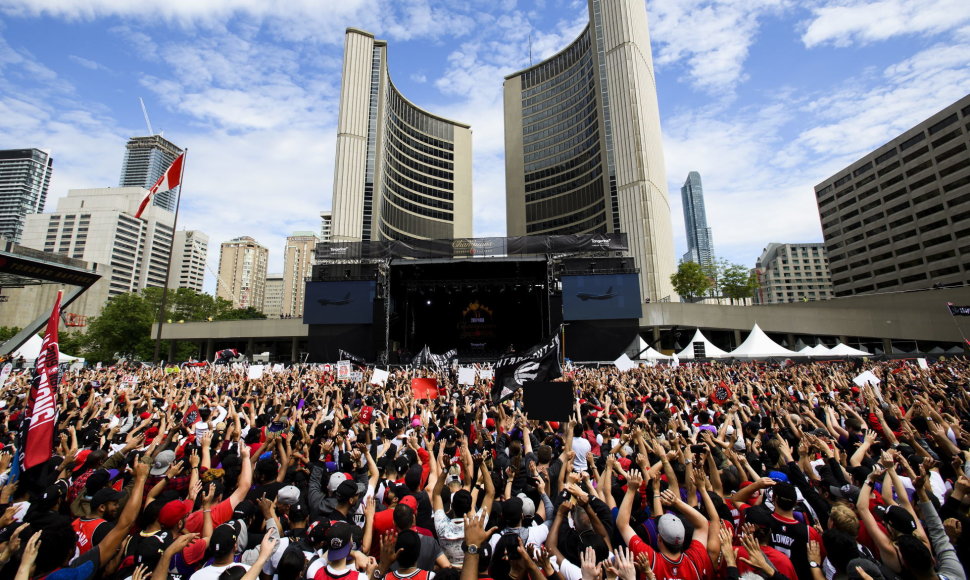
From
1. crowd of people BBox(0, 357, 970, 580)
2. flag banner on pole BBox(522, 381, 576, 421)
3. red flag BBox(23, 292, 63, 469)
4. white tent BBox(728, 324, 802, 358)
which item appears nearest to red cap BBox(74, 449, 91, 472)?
crowd of people BBox(0, 357, 970, 580)

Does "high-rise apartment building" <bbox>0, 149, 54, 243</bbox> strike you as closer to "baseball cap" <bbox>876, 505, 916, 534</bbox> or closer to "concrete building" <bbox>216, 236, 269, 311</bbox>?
"concrete building" <bbox>216, 236, 269, 311</bbox>

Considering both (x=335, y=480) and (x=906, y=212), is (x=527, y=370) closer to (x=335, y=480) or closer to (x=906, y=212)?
(x=335, y=480)

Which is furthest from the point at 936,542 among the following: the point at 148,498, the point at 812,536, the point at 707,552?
the point at 148,498

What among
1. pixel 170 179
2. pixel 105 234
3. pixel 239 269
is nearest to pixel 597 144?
pixel 170 179

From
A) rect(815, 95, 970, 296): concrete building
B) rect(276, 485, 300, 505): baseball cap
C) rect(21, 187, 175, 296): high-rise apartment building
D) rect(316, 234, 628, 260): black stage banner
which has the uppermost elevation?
rect(21, 187, 175, 296): high-rise apartment building

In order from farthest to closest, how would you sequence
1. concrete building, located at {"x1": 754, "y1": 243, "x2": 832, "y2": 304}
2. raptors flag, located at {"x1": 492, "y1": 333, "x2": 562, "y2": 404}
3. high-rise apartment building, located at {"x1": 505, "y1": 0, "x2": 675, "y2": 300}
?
concrete building, located at {"x1": 754, "y1": 243, "x2": 832, "y2": 304} < high-rise apartment building, located at {"x1": 505, "y1": 0, "x2": 675, "y2": 300} < raptors flag, located at {"x1": 492, "y1": 333, "x2": 562, "y2": 404}

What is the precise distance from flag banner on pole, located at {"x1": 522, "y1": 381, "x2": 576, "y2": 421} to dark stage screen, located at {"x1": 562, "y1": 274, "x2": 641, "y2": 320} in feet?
91.0

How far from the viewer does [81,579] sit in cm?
287

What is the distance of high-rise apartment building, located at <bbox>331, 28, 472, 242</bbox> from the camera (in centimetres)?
5269

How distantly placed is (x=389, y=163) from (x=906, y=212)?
81775 millimetres

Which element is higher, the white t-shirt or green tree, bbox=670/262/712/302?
green tree, bbox=670/262/712/302

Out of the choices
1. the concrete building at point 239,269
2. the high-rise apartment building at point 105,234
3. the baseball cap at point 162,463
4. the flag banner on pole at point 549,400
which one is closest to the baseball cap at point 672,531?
the flag banner on pole at point 549,400

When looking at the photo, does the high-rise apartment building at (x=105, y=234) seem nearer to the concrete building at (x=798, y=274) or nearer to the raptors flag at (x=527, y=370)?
the raptors flag at (x=527, y=370)

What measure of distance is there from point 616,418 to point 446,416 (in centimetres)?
357
